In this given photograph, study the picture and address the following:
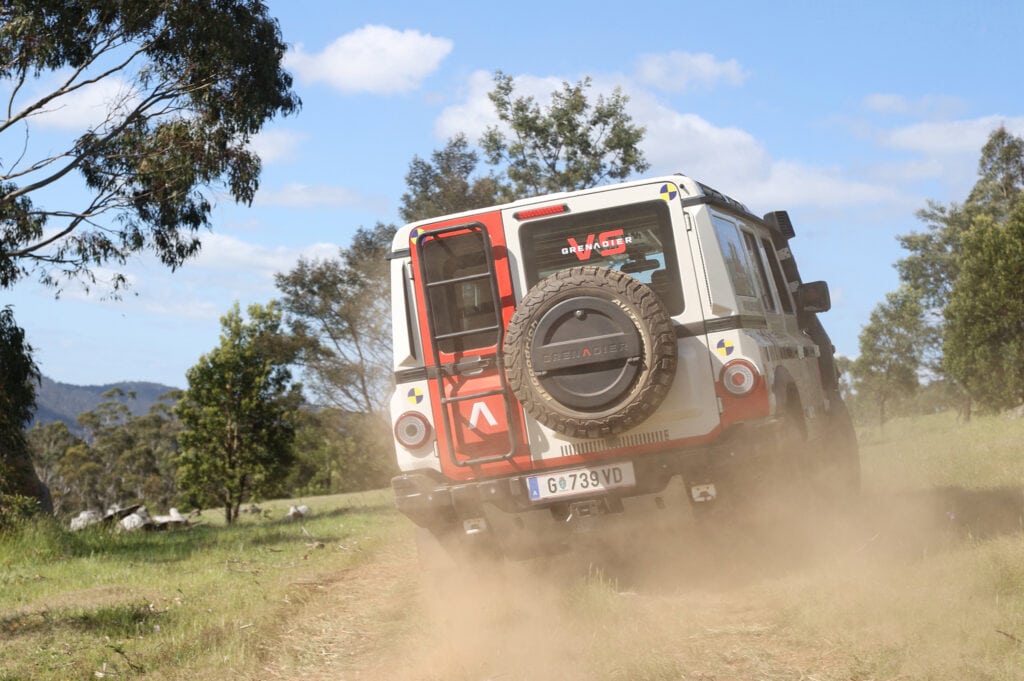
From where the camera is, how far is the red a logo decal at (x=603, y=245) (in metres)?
6.63

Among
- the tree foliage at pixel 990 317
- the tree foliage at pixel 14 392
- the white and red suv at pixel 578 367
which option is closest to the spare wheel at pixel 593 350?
the white and red suv at pixel 578 367

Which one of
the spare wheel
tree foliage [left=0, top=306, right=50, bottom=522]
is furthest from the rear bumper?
tree foliage [left=0, top=306, right=50, bottom=522]

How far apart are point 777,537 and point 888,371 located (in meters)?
41.3

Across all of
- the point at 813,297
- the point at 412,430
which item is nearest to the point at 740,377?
the point at 412,430

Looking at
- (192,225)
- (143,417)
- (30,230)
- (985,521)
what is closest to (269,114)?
(192,225)

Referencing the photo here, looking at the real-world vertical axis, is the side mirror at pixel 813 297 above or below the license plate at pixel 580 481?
above

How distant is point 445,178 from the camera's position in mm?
31734

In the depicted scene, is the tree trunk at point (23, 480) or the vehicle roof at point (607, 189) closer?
the vehicle roof at point (607, 189)

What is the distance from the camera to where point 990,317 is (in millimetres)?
27453

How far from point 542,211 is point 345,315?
28718 millimetres

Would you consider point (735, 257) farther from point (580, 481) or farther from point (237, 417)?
point (237, 417)

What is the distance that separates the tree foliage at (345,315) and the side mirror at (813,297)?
83.7 feet

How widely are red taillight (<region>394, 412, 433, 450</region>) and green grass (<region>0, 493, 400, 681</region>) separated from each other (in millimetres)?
1489

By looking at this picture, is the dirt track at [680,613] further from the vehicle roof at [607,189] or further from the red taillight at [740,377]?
the vehicle roof at [607,189]
